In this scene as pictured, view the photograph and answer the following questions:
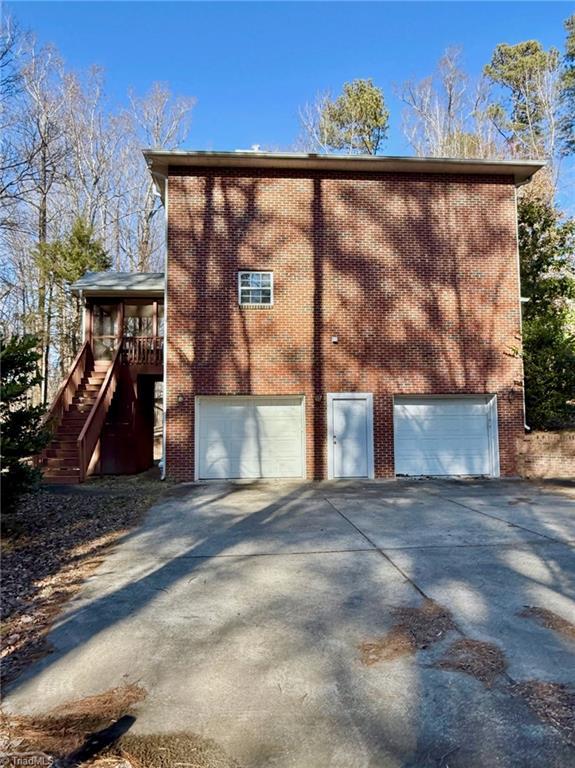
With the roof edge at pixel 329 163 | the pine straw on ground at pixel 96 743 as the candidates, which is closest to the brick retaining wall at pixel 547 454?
the roof edge at pixel 329 163

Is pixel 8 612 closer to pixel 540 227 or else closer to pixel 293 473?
pixel 293 473

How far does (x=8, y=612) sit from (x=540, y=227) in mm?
15297

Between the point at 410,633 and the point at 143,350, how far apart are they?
12609 millimetres

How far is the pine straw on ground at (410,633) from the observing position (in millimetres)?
3279

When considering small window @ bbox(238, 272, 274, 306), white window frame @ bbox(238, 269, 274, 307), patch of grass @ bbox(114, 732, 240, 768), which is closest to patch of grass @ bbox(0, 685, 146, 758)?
patch of grass @ bbox(114, 732, 240, 768)

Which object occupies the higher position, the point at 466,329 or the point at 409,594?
the point at 466,329

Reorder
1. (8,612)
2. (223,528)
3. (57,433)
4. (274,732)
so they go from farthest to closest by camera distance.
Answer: (57,433) → (223,528) → (8,612) → (274,732)

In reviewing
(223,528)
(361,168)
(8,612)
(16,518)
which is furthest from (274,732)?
(361,168)

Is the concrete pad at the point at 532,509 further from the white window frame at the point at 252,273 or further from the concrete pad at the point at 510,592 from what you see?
the white window frame at the point at 252,273

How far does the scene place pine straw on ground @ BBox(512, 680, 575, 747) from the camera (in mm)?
2477

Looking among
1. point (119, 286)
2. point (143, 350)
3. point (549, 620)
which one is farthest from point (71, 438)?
point (549, 620)

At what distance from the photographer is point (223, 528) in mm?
6984

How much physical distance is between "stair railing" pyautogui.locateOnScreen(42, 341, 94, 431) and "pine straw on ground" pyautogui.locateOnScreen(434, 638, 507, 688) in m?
9.58

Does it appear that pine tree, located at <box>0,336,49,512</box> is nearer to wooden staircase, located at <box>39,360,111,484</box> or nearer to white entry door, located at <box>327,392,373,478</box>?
wooden staircase, located at <box>39,360,111,484</box>
